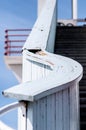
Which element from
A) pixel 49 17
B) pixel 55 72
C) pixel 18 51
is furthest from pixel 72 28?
pixel 55 72

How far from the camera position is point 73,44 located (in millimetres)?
9570

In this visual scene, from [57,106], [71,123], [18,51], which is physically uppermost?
[57,106]

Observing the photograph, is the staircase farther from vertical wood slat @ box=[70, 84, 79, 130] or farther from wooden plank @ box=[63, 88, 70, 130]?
wooden plank @ box=[63, 88, 70, 130]

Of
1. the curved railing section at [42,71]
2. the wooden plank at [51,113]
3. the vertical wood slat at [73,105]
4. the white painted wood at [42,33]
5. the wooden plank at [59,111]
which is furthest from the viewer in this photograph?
Result: the white painted wood at [42,33]

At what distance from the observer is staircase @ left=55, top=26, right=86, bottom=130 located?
789 centimetres

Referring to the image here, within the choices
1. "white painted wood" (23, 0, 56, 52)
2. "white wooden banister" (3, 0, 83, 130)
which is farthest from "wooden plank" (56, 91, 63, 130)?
"white painted wood" (23, 0, 56, 52)

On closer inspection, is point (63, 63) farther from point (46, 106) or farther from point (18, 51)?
point (18, 51)

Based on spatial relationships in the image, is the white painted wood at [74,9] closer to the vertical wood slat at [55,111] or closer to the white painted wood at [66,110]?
the vertical wood slat at [55,111]

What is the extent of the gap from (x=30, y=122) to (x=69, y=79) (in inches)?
28.0

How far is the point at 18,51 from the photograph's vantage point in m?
11.2

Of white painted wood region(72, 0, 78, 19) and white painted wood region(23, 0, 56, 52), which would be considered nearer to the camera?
white painted wood region(23, 0, 56, 52)

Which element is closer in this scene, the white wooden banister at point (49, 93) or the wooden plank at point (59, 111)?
the white wooden banister at point (49, 93)

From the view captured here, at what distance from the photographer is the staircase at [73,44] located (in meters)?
7.89

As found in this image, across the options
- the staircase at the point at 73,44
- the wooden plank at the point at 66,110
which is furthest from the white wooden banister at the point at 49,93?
the staircase at the point at 73,44
